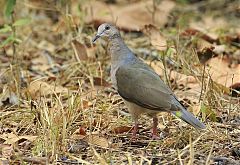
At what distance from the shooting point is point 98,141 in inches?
165

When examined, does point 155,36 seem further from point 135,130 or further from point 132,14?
point 135,130

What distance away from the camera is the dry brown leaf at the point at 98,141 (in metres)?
4.16

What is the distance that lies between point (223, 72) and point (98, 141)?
5.90ft

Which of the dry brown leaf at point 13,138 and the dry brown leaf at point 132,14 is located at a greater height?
the dry brown leaf at point 132,14

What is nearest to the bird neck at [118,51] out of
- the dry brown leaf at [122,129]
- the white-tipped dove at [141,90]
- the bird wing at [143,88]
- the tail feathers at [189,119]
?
the white-tipped dove at [141,90]

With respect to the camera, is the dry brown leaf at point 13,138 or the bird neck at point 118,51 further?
the bird neck at point 118,51

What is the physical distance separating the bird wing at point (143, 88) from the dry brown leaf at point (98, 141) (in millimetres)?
332

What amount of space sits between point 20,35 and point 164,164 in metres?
3.86

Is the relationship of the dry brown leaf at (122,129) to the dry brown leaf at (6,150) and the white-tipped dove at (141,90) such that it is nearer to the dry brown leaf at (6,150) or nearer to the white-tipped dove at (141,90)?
the white-tipped dove at (141,90)

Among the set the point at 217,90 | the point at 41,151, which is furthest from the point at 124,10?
the point at 41,151

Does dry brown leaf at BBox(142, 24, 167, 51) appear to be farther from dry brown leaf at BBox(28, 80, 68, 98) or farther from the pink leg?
the pink leg

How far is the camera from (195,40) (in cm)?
604

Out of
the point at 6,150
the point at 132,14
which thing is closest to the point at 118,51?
the point at 6,150

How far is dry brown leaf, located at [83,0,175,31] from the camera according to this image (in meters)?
7.20
